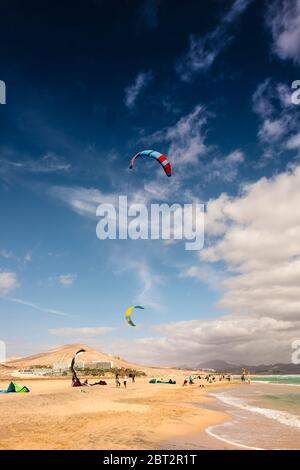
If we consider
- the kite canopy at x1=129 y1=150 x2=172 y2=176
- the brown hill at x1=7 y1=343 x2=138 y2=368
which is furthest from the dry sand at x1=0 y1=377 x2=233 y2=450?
the brown hill at x1=7 y1=343 x2=138 y2=368

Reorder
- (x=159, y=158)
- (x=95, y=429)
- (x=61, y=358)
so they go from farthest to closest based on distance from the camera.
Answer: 1. (x=61, y=358)
2. (x=159, y=158)
3. (x=95, y=429)

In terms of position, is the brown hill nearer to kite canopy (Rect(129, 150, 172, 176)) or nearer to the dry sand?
kite canopy (Rect(129, 150, 172, 176))

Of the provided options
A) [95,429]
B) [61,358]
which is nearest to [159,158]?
[95,429]

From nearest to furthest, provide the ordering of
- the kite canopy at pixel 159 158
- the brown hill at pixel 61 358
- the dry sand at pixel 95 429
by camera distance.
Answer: the dry sand at pixel 95 429
the kite canopy at pixel 159 158
the brown hill at pixel 61 358

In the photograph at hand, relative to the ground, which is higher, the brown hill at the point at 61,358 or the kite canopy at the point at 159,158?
the kite canopy at the point at 159,158

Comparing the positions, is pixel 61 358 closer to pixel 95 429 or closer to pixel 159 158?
pixel 159 158

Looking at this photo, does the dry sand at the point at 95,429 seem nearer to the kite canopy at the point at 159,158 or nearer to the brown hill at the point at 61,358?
the kite canopy at the point at 159,158

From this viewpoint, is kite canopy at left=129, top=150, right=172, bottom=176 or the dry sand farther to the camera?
kite canopy at left=129, top=150, right=172, bottom=176

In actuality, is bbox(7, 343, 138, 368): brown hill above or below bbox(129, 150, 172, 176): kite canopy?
below

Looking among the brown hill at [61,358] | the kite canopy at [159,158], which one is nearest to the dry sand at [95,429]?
the kite canopy at [159,158]

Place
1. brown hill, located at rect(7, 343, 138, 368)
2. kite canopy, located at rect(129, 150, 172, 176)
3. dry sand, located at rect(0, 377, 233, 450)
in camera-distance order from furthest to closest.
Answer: brown hill, located at rect(7, 343, 138, 368) → kite canopy, located at rect(129, 150, 172, 176) → dry sand, located at rect(0, 377, 233, 450)

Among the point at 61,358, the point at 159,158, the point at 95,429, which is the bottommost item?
the point at 61,358
